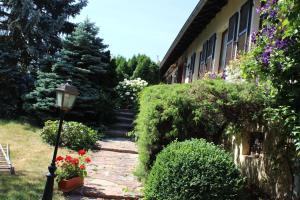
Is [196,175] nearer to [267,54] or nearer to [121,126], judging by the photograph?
[267,54]

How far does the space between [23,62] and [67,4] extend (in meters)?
3.07

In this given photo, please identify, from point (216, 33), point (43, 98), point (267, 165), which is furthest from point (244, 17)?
point (43, 98)

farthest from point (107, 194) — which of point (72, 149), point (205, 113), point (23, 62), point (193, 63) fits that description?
point (23, 62)

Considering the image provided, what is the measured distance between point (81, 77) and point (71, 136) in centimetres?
333

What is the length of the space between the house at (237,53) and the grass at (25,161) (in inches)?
127

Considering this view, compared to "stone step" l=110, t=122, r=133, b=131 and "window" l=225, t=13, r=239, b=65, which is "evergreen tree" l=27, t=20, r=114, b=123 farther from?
"window" l=225, t=13, r=239, b=65

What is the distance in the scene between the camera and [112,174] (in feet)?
28.0

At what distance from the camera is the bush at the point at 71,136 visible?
10.9 metres

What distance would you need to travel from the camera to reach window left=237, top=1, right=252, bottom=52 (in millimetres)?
8023

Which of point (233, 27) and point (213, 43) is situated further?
point (213, 43)

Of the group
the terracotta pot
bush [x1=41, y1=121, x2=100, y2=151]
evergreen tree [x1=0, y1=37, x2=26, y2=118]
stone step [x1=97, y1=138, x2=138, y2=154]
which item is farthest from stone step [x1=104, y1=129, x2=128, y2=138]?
the terracotta pot

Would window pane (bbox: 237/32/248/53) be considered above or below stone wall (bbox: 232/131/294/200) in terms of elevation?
above

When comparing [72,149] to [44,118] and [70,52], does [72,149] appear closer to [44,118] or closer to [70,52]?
[44,118]

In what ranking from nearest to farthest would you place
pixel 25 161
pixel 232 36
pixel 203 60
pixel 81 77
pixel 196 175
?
pixel 196 175 < pixel 25 161 < pixel 232 36 < pixel 203 60 < pixel 81 77
